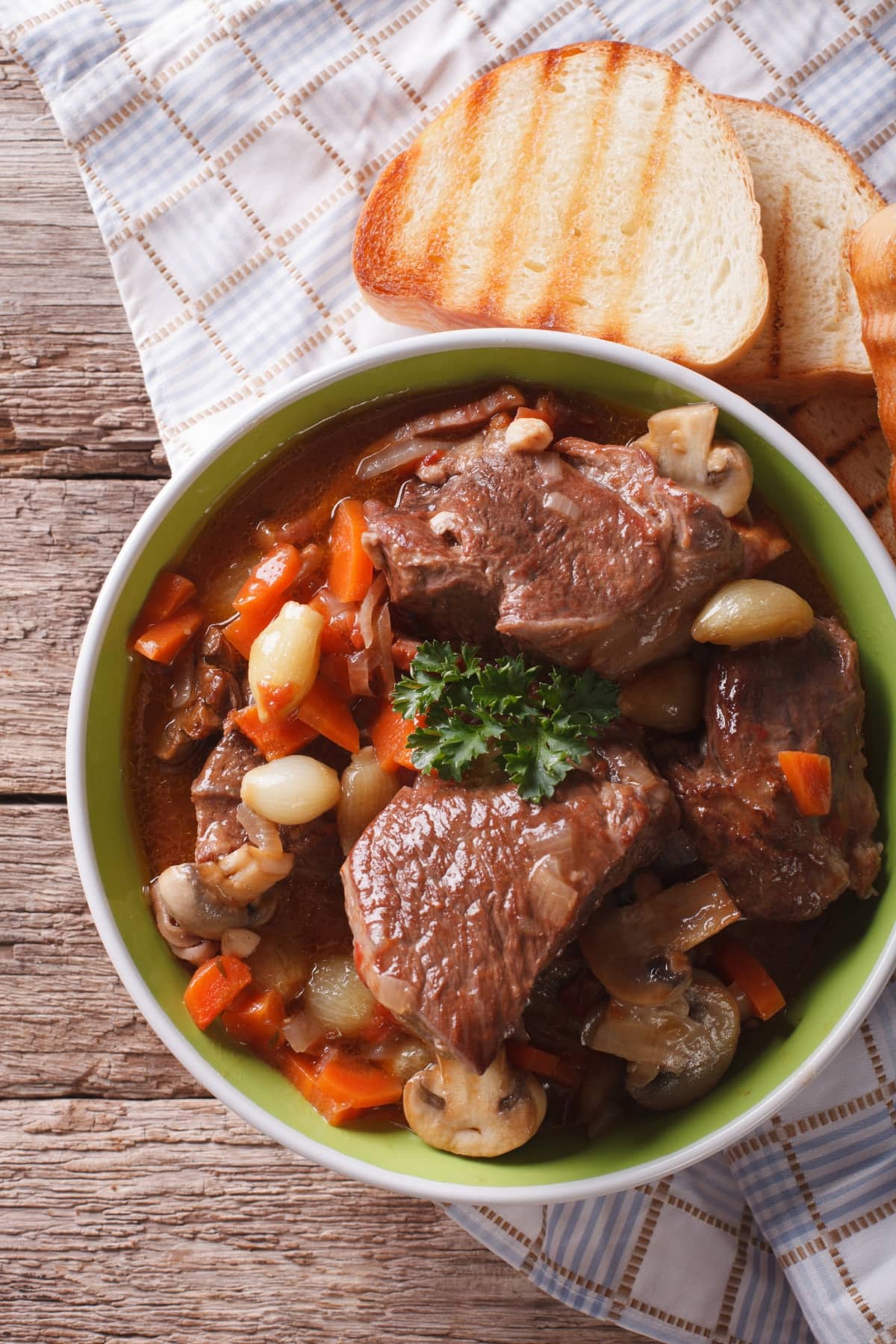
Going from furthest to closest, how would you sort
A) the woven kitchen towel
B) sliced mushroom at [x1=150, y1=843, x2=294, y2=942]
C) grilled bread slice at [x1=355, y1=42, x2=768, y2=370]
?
the woven kitchen towel
grilled bread slice at [x1=355, y1=42, x2=768, y2=370]
sliced mushroom at [x1=150, y1=843, x2=294, y2=942]

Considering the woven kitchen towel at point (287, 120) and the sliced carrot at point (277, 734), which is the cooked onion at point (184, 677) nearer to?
the sliced carrot at point (277, 734)

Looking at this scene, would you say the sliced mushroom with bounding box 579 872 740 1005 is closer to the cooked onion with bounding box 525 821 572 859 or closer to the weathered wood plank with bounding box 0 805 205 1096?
the cooked onion with bounding box 525 821 572 859

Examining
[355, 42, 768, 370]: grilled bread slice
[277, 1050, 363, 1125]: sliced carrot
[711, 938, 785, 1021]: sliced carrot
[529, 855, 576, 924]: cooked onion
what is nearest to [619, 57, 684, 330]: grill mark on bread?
[355, 42, 768, 370]: grilled bread slice

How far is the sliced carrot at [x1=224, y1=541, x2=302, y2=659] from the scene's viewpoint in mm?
2678

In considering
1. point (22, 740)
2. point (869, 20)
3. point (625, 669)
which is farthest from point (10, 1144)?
point (869, 20)

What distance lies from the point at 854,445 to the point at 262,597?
5.47ft

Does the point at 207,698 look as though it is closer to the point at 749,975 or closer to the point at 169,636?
the point at 169,636

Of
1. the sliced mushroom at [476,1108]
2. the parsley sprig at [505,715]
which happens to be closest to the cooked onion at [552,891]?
the parsley sprig at [505,715]

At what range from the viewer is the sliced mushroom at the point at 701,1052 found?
8.18ft

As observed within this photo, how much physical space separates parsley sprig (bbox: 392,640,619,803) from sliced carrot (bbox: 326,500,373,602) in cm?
32

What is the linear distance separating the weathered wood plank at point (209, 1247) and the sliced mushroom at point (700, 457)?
2.20m

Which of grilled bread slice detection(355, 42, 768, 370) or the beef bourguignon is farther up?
grilled bread slice detection(355, 42, 768, 370)

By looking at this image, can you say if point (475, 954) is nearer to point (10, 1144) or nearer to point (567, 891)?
point (567, 891)

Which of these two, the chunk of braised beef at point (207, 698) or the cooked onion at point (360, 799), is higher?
the chunk of braised beef at point (207, 698)
